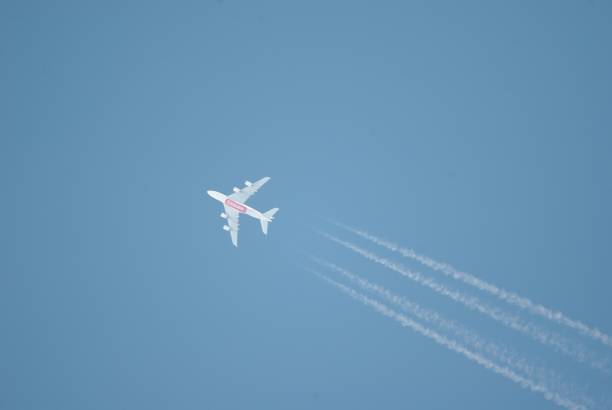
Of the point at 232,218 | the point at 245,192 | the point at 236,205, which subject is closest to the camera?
the point at 236,205

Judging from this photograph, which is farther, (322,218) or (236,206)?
(322,218)

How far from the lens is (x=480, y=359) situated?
54.2m

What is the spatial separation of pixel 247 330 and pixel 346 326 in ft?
62.4

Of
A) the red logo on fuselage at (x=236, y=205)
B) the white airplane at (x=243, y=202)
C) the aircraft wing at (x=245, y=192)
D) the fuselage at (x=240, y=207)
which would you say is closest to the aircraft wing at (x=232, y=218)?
the white airplane at (x=243, y=202)

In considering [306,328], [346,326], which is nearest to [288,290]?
[306,328]

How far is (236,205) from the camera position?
2514 inches

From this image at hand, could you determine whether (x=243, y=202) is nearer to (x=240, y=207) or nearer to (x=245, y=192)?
(x=245, y=192)

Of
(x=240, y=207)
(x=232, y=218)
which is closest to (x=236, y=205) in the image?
(x=240, y=207)

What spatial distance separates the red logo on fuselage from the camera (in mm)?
63644

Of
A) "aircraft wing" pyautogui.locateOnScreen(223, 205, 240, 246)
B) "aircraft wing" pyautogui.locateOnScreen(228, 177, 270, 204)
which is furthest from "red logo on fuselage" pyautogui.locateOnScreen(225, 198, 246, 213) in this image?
"aircraft wing" pyautogui.locateOnScreen(223, 205, 240, 246)

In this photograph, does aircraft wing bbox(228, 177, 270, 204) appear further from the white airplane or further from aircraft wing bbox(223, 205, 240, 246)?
aircraft wing bbox(223, 205, 240, 246)

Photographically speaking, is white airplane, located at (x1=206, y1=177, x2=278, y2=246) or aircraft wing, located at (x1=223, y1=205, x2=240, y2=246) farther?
aircraft wing, located at (x1=223, y1=205, x2=240, y2=246)

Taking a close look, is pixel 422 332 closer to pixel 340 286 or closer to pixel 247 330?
pixel 340 286

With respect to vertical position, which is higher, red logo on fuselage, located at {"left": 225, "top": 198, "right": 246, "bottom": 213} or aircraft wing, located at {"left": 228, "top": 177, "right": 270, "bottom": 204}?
aircraft wing, located at {"left": 228, "top": 177, "right": 270, "bottom": 204}
